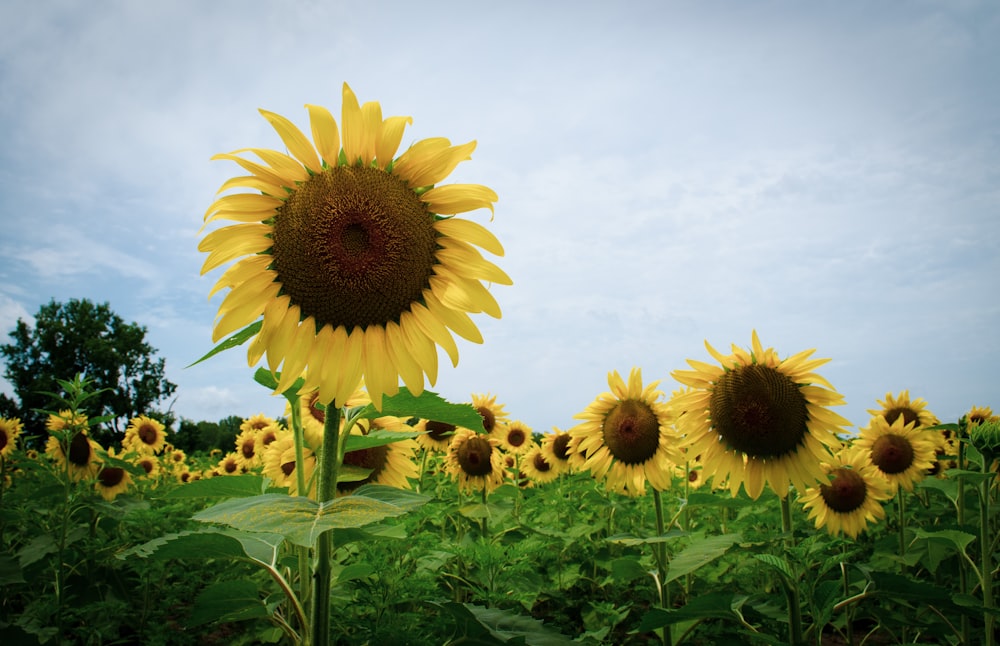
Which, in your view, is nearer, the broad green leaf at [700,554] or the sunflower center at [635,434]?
the broad green leaf at [700,554]

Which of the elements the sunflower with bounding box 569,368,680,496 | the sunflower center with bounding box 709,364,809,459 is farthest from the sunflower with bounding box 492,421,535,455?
the sunflower center with bounding box 709,364,809,459

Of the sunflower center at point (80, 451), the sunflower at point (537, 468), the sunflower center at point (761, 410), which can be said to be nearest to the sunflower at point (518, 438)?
the sunflower at point (537, 468)

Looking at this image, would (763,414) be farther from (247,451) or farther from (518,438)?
(247,451)

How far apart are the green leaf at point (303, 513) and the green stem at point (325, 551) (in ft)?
0.66

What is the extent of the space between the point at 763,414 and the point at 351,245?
9.58 ft

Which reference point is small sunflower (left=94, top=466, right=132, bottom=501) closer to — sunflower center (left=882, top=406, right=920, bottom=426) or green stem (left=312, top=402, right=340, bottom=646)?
green stem (left=312, top=402, right=340, bottom=646)

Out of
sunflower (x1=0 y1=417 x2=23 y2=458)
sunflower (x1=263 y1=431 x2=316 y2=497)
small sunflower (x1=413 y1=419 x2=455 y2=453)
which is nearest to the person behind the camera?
sunflower (x1=263 y1=431 x2=316 y2=497)

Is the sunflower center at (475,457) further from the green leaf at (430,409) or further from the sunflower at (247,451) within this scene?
the green leaf at (430,409)

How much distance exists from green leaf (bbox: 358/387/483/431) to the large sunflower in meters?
0.08

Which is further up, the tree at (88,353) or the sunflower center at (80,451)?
the tree at (88,353)

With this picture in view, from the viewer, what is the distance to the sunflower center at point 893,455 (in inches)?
226

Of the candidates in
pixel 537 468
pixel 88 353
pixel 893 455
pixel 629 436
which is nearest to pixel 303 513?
pixel 629 436

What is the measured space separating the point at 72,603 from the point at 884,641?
695cm

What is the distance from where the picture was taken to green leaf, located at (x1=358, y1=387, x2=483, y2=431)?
2174 millimetres
